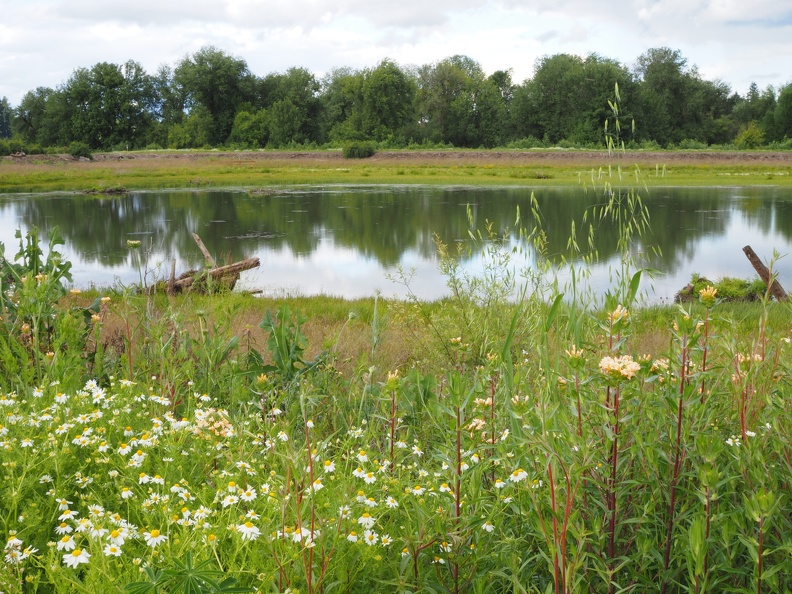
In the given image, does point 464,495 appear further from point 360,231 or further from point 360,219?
point 360,219

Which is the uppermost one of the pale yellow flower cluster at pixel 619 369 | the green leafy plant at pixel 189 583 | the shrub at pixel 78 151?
the shrub at pixel 78 151

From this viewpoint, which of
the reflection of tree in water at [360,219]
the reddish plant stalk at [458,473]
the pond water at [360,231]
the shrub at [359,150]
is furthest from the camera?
the shrub at [359,150]

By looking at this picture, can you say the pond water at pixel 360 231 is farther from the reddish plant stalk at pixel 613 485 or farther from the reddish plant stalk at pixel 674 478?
the reddish plant stalk at pixel 613 485

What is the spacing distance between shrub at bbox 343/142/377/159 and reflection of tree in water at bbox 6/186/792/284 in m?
18.8

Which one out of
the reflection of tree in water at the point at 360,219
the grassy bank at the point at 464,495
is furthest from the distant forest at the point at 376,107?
the grassy bank at the point at 464,495

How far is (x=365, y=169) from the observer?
49.9m

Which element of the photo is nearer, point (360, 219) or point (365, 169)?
point (360, 219)

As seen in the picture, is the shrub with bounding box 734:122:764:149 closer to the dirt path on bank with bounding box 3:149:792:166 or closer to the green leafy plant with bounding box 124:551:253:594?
the dirt path on bank with bounding box 3:149:792:166

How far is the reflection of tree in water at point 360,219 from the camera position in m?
19.0

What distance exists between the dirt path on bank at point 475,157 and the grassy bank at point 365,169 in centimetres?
7

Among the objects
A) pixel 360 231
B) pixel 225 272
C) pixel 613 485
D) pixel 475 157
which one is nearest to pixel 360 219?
pixel 360 231

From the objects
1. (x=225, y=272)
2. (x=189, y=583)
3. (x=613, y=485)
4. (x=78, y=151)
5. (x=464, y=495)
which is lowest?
(x=225, y=272)

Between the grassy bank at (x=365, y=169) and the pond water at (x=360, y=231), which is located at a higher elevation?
the grassy bank at (x=365, y=169)

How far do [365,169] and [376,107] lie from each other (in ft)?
57.1
